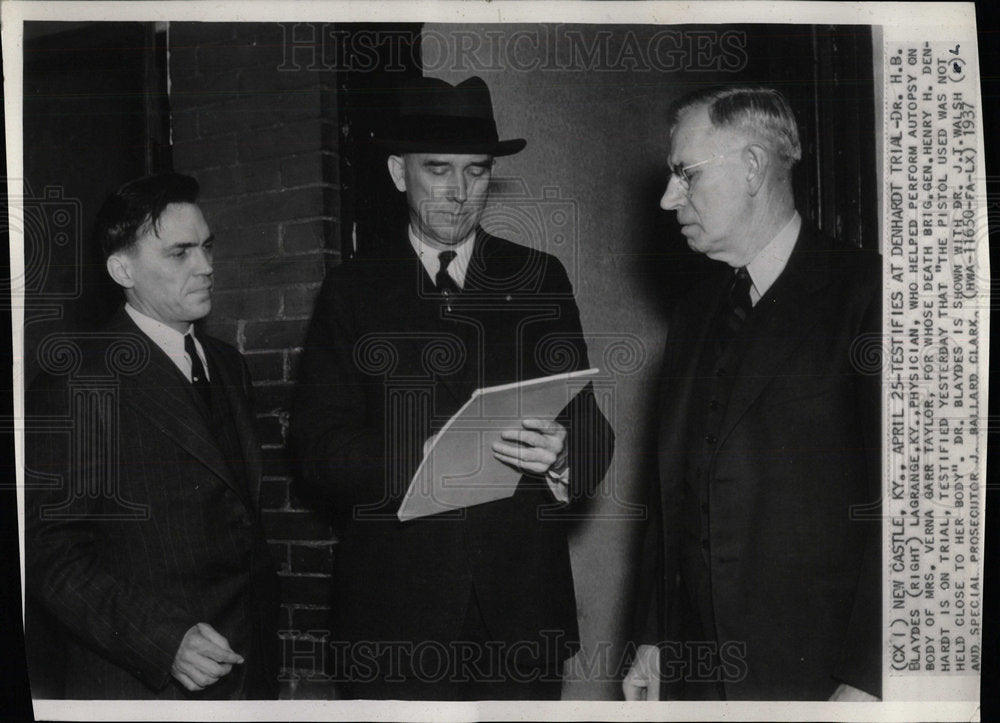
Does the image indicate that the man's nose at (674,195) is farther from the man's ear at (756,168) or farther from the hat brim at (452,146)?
the hat brim at (452,146)

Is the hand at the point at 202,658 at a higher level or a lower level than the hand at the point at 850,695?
higher

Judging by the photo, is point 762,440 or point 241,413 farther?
point 241,413

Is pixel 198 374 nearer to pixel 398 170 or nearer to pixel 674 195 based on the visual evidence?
pixel 398 170

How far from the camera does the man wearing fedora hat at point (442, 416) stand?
1.82 meters

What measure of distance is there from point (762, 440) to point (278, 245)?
1.07m

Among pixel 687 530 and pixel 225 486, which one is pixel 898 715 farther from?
pixel 225 486

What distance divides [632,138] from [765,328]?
0.48m

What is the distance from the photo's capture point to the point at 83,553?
72.5 inches

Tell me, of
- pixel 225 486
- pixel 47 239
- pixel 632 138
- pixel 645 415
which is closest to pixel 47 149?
pixel 47 239

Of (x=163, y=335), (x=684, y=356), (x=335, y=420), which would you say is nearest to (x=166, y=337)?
(x=163, y=335)

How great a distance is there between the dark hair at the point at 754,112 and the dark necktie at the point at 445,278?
0.53 meters

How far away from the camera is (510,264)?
185 cm

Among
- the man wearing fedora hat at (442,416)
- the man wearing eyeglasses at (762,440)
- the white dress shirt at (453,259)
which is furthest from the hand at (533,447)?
the white dress shirt at (453,259)

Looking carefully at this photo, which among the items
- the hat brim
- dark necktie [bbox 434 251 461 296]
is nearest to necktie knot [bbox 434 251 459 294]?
dark necktie [bbox 434 251 461 296]
